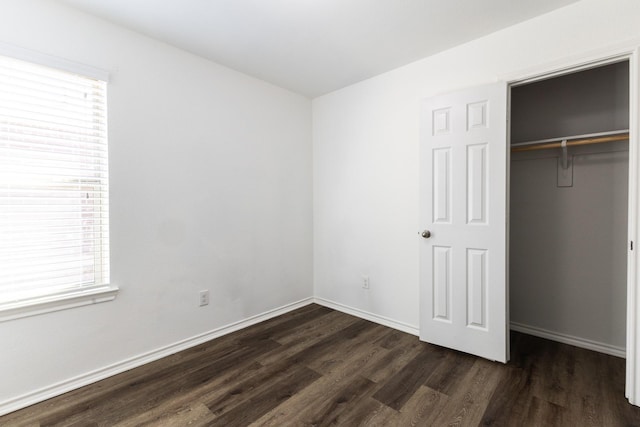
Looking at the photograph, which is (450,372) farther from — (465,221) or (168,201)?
(168,201)

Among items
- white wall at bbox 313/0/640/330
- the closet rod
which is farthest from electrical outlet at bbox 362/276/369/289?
the closet rod

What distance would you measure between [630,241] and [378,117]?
2.09 m

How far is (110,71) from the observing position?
6.86 ft

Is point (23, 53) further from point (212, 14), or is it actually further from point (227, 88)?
point (227, 88)

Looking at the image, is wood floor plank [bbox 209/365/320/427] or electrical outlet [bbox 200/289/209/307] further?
electrical outlet [bbox 200/289/209/307]

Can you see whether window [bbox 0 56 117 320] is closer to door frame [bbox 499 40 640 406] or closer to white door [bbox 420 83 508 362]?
white door [bbox 420 83 508 362]

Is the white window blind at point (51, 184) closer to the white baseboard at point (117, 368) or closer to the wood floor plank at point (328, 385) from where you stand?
the white baseboard at point (117, 368)

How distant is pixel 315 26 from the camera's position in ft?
7.12

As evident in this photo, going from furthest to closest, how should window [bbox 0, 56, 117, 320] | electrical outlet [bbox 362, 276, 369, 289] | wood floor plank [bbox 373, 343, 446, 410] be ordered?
electrical outlet [bbox 362, 276, 369, 289] < wood floor plank [bbox 373, 343, 446, 410] < window [bbox 0, 56, 117, 320]

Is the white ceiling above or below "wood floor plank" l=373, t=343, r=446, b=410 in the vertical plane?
above

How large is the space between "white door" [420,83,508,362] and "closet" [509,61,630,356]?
0.53 m

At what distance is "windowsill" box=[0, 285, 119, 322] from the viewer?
174cm

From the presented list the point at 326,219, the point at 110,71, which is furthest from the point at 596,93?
the point at 110,71

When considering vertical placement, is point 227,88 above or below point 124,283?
above
